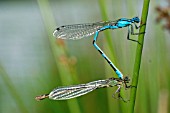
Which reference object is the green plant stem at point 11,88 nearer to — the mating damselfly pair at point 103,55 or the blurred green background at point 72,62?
the blurred green background at point 72,62

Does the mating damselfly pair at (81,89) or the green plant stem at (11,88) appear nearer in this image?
the mating damselfly pair at (81,89)

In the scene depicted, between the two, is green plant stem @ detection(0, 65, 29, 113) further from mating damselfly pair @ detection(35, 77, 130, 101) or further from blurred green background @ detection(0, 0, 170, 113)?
mating damselfly pair @ detection(35, 77, 130, 101)

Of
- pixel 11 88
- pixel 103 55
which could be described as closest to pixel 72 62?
pixel 11 88

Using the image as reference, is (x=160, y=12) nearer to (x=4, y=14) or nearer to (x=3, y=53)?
(x=3, y=53)

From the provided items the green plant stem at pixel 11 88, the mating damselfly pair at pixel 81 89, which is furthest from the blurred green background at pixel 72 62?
the mating damselfly pair at pixel 81 89

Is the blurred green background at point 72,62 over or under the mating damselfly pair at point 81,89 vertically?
under

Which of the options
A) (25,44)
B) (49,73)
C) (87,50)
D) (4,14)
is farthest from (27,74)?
(4,14)

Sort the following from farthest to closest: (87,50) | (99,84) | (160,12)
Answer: (87,50)
(160,12)
(99,84)

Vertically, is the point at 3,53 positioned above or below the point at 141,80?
below

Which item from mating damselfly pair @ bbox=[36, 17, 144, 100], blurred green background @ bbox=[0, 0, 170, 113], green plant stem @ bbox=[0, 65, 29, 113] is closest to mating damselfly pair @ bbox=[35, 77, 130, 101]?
mating damselfly pair @ bbox=[36, 17, 144, 100]
